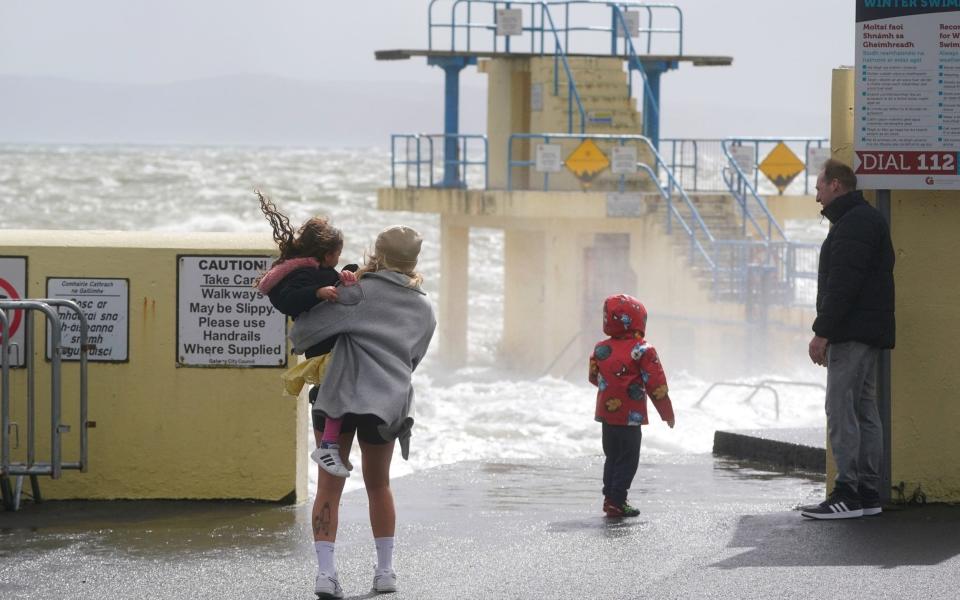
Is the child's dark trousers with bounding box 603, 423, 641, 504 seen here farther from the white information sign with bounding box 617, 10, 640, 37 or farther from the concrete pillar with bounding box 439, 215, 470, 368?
the white information sign with bounding box 617, 10, 640, 37

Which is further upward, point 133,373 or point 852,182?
point 852,182

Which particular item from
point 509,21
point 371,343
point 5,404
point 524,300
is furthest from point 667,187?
point 371,343

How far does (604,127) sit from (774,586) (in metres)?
24.5

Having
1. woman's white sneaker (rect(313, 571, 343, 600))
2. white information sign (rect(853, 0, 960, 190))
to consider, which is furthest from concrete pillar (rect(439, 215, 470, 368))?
woman's white sneaker (rect(313, 571, 343, 600))

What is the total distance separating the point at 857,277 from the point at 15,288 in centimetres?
400

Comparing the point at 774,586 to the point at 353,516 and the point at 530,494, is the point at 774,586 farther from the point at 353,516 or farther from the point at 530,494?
the point at 530,494

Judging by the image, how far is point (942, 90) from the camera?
7660 millimetres

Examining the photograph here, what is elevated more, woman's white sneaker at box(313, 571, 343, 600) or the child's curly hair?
the child's curly hair

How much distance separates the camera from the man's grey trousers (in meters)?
7.57

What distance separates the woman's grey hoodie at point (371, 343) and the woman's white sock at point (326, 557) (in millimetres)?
466

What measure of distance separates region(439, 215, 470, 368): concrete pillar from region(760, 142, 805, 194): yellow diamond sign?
5.59 m

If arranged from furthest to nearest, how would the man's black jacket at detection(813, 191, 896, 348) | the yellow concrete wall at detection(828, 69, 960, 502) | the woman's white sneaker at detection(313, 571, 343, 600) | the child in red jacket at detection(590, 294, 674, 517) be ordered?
the child in red jacket at detection(590, 294, 674, 517)
the yellow concrete wall at detection(828, 69, 960, 502)
the man's black jacket at detection(813, 191, 896, 348)
the woman's white sneaker at detection(313, 571, 343, 600)

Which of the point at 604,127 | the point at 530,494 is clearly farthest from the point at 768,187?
the point at 530,494

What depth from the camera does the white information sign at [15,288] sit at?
823 cm
